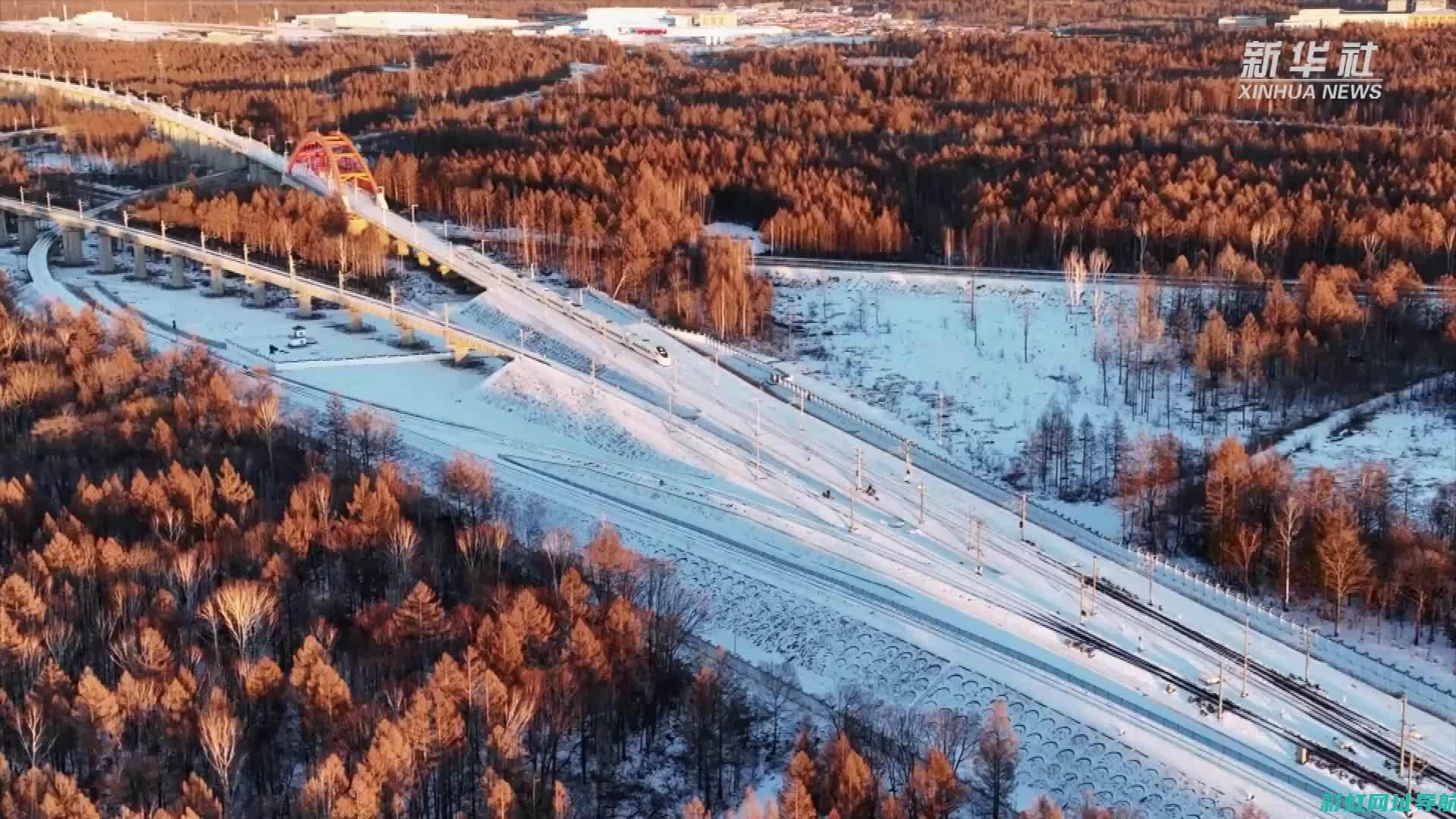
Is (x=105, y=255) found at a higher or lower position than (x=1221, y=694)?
higher

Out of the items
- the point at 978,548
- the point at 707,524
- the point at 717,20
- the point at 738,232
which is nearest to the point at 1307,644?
the point at 978,548

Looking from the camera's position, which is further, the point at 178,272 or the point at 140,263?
the point at 140,263

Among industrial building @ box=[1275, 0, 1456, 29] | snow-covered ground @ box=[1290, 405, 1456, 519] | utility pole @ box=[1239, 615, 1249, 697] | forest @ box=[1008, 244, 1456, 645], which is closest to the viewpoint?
utility pole @ box=[1239, 615, 1249, 697]

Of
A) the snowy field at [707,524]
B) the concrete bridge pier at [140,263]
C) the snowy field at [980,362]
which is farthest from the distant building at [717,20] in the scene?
the snowy field at [707,524]

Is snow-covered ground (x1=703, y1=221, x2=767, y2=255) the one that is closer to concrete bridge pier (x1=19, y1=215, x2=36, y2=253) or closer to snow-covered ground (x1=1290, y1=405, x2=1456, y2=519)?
snow-covered ground (x1=1290, y1=405, x2=1456, y2=519)

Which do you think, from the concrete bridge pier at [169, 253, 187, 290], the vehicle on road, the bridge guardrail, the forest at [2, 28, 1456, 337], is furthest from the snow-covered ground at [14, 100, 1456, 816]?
the concrete bridge pier at [169, 253, 187, 290]

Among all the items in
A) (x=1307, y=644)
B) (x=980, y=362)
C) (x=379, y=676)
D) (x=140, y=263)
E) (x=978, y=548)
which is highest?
(x=140, y=263)

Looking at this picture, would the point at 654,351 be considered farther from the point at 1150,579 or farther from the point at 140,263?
the point at 140,263
